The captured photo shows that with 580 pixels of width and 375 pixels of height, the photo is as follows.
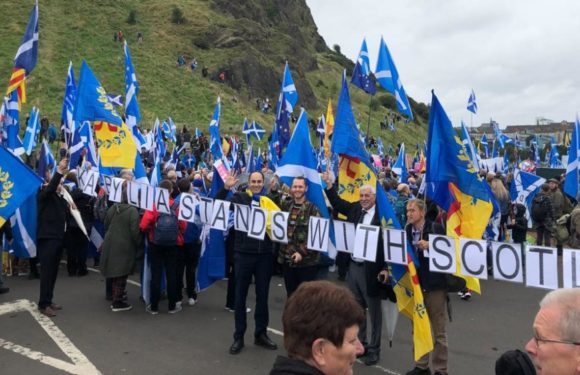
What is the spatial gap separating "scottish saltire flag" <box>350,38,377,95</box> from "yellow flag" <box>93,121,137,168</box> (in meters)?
4.43

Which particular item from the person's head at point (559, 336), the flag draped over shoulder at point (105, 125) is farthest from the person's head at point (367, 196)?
the flag draped over shoulder at point (105, 125)

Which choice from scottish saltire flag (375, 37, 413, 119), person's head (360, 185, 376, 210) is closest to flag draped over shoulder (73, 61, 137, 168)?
person's head (360, 185, 376, 210)

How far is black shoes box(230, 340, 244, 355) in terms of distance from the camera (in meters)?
5.59

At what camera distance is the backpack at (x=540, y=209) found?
11474mm

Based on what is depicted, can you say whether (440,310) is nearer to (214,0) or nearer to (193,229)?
(193,229)

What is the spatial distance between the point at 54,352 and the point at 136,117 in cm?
689

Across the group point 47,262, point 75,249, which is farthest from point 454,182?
point 75,249

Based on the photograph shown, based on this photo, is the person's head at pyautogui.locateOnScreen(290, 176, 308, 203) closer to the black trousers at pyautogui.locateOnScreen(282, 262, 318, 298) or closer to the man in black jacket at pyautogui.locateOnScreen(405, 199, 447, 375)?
the black trousers at pyautogui.locateOnScreen(282, 262, 318, 298)

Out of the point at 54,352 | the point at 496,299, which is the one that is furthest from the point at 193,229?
the point at 496,299

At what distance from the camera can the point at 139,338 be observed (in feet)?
19.8

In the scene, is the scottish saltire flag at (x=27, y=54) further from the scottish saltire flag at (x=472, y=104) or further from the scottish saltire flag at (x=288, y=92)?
the scottish saltire flag at (x=472, y=104)

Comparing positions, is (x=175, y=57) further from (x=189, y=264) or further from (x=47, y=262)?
(x=47, y=262)

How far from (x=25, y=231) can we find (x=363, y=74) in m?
6.73

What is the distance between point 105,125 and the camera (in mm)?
7684
